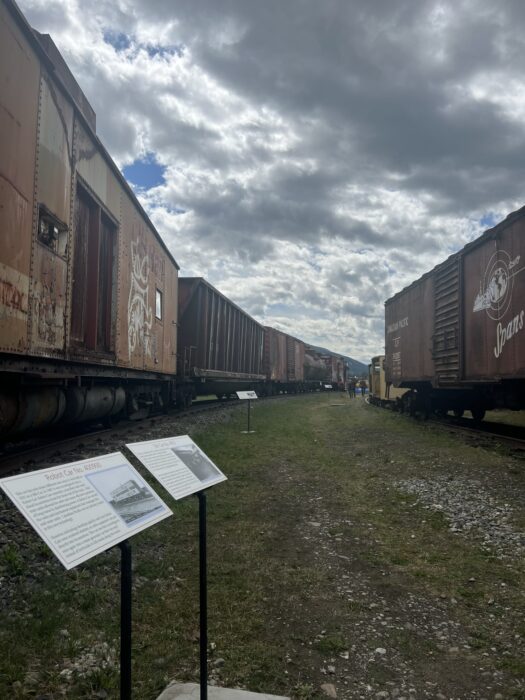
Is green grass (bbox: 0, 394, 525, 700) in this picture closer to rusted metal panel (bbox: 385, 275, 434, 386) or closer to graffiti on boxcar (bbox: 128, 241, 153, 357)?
graffiti on boxcar (bbox: 128, 241, 153, 357)

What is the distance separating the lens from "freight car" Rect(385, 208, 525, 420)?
29.3 ft

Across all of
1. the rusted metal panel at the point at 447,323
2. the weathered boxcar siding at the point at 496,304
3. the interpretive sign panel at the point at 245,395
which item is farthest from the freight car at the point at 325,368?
the weathered boxcar siding at the point at 496,304

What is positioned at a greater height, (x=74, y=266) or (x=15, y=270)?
(x=74, y=266)

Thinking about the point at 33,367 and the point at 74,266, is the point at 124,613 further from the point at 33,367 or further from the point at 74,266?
the point at 74,266

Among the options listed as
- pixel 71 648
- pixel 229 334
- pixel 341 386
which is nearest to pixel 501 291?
pixel 71 648

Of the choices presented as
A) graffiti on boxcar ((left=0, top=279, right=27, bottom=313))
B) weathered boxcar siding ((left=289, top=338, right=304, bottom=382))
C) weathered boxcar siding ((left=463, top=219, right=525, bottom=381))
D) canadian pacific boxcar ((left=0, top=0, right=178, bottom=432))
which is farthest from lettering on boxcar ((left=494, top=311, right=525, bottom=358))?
weathered boxcar siding ((left=289, top=338, right=304, bottom=382))

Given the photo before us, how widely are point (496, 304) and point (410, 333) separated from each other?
596 cm

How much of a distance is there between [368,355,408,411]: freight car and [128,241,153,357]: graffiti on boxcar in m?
10.8

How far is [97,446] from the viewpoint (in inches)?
317

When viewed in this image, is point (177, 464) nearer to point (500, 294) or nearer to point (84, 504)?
point (84, 504)

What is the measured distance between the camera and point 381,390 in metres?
23.8

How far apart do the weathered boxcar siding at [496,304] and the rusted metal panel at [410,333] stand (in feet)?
8.16

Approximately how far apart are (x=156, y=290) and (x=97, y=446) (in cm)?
442

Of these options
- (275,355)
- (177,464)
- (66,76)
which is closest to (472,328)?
(66,76)
